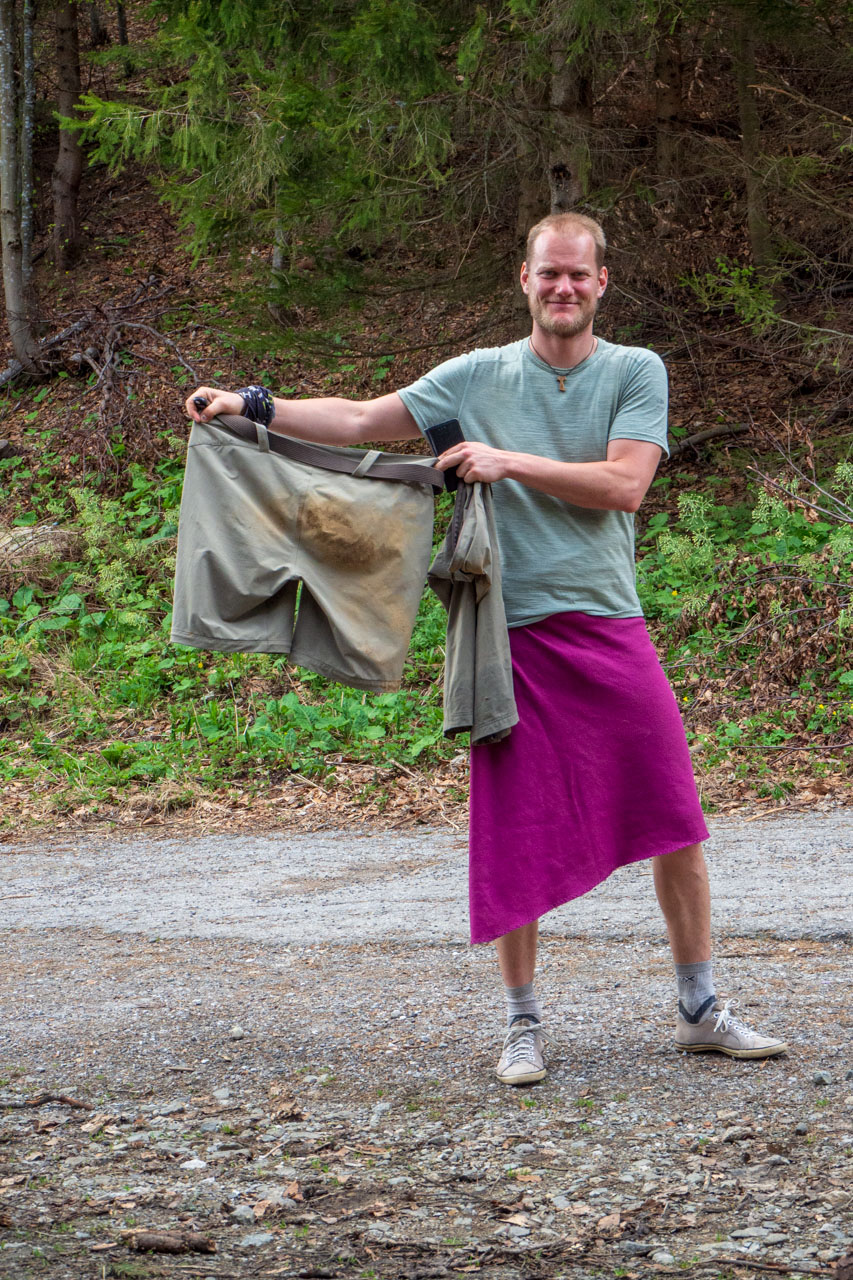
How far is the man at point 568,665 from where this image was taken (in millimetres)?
3758

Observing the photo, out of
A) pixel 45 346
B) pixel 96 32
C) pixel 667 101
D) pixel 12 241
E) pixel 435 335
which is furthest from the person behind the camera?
pixel 96 32

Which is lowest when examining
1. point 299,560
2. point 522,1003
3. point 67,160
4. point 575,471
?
point 522,1003

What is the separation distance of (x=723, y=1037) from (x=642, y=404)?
1.95 meters

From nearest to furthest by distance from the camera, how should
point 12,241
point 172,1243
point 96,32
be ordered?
point 172,1243, point 12,241, point 96,32

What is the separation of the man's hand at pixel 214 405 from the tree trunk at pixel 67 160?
16477 millimetres

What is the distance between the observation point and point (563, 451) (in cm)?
380

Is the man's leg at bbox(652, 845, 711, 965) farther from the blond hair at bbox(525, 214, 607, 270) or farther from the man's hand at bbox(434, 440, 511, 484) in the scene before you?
the blond hair at bbox(525, 214, 607, 270)

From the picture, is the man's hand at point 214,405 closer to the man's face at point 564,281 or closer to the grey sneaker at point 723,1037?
the man's face at point 564,281

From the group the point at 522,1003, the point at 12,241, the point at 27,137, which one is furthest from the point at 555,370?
the point at 27,137

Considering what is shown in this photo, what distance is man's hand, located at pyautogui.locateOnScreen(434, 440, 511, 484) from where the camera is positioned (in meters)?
3.58

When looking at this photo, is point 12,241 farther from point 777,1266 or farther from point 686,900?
point 777,1266

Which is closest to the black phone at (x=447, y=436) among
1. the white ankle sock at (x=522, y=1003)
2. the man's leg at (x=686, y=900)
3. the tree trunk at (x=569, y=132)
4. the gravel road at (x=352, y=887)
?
the man's leg at (x=686, y=900)

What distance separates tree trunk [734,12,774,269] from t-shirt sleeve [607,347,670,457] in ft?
24.9

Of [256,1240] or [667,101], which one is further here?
[667,101]
